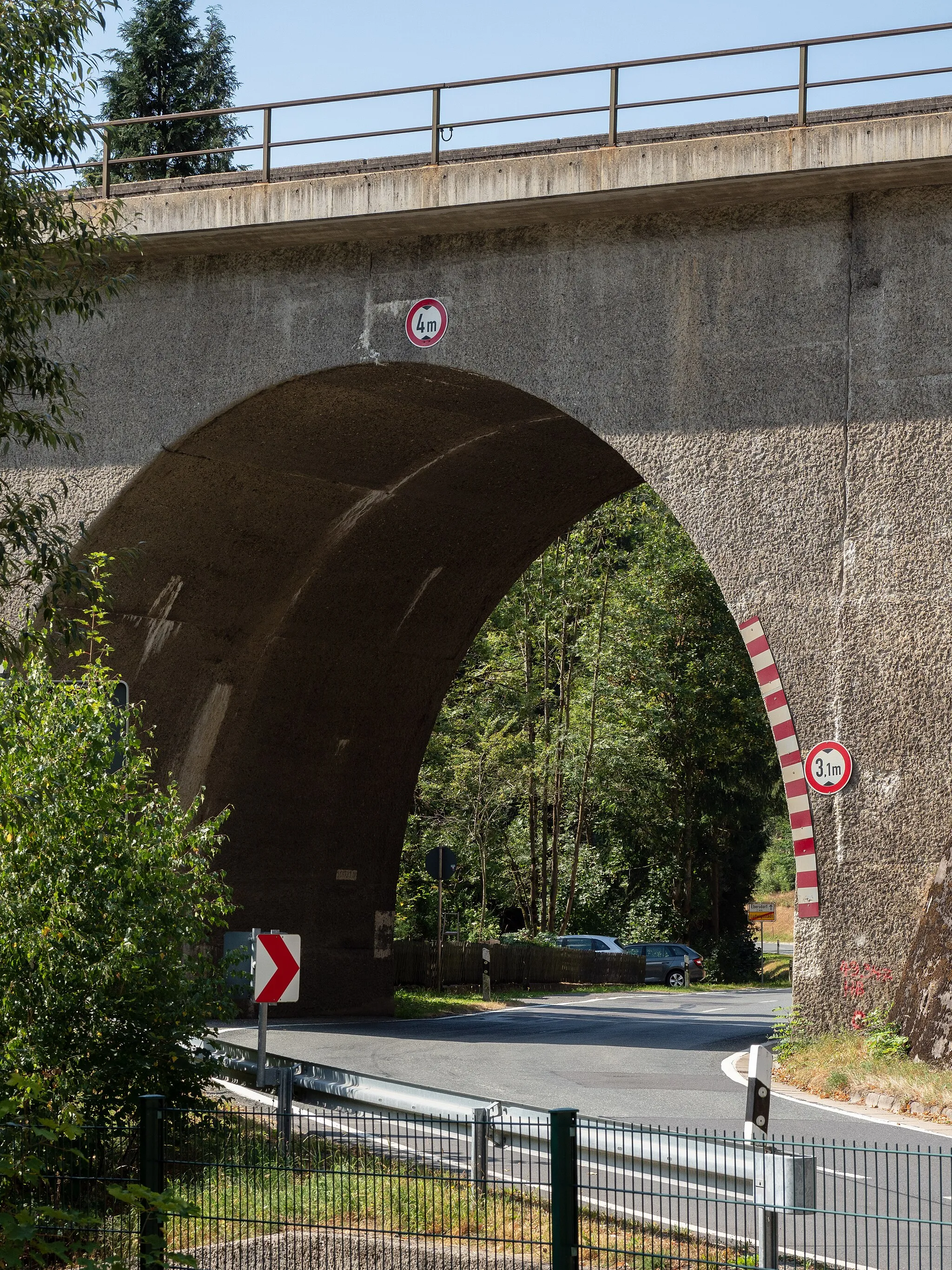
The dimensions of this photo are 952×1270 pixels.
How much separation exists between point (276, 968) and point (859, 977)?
16.9ft

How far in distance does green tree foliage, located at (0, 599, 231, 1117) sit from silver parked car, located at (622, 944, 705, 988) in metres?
31.5

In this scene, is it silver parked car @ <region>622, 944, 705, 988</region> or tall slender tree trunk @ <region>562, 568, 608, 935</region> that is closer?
silver parked car @ <region>622, 944, 705, 988</region>

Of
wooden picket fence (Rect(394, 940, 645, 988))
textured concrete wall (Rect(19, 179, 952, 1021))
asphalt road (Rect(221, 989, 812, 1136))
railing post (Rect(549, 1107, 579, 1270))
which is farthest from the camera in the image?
wooden picket fence (Rect(394, 940, 645, 988))

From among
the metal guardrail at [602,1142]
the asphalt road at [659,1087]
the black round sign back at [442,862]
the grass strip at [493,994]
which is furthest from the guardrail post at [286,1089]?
the black round sign back at [442,862]

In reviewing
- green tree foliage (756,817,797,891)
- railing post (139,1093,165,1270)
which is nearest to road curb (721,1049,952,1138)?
railing post (139,1093,165,1270)

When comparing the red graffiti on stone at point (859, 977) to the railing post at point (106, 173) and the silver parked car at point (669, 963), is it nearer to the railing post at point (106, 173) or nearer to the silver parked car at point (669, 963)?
the railing post at point (106, 173)

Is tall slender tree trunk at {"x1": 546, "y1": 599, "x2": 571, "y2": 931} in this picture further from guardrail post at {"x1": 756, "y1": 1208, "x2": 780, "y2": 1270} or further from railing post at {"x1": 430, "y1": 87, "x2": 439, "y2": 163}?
guardrail post at {"x1": 756, "y1": 1208, "x2": 780, "y2": 1270}

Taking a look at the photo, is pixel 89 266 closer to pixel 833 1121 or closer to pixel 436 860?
pixel 833 1121

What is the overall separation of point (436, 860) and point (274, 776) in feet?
18.7

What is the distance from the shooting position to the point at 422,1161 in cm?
909

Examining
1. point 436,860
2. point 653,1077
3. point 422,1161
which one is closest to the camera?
point 422,1161

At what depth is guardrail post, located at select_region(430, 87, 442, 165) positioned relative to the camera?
15266mm

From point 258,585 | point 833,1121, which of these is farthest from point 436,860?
point 833,1121

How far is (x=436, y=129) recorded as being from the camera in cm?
1526
